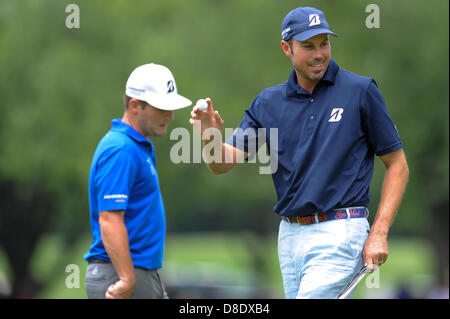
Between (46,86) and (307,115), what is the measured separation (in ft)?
45.3

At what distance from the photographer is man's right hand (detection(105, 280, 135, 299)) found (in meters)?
4.90

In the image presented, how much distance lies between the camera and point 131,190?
16.9 ft

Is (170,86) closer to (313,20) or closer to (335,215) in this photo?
(313,20)

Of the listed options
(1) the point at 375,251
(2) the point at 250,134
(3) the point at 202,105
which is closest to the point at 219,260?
(2) the point at 250,134

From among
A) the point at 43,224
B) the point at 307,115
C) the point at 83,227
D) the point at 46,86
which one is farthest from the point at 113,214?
the point at 83,227

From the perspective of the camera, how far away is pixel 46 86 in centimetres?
1786

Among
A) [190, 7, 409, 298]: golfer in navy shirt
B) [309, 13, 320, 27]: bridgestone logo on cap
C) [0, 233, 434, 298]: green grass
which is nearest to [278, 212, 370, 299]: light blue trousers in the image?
[190, 7, 409, 298]: golfer in navy shirt

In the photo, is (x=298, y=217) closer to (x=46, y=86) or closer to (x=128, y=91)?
(x=128, y=91)

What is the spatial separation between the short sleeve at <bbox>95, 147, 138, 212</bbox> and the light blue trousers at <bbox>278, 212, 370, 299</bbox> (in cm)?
118

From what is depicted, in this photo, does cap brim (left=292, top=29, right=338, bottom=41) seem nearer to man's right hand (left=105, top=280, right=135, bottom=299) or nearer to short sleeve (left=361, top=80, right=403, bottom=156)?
short sleeve (left=361, top=80, right=403, bottom=156)

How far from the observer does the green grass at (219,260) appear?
966 inches

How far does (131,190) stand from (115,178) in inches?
8.8

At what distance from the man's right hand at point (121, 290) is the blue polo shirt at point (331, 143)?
1115mm

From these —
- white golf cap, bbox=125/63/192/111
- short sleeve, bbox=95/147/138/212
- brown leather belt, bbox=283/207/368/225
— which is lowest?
brown leather belt, bbox=283/207/368/225
